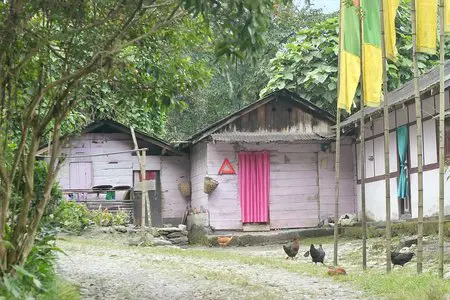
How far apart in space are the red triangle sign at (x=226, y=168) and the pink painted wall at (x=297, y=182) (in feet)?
0.33

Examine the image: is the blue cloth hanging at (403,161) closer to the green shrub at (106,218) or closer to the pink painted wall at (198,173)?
the pink painted wall at (198,173)

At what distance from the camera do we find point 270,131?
67.3 ft

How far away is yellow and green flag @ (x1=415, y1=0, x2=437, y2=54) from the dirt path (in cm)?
376

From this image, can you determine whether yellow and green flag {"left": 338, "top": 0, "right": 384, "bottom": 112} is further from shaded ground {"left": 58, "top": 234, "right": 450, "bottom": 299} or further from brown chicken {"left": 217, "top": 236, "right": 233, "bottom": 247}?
brown chicken {"left": 217, "top": 236, "right": 233, "bottom": 247}

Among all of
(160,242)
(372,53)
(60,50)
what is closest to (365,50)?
(372,53)

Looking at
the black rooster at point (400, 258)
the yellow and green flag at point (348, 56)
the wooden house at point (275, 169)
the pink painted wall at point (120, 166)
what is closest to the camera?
the black rooster at point (400, 258)

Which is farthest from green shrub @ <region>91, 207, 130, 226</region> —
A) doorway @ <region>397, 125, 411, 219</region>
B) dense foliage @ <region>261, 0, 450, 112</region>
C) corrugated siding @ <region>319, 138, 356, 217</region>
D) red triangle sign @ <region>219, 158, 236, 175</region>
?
dense foliage @ <region>261, 0, 450, 112</region>

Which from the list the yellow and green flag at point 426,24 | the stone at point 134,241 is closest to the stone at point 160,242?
the stone at point 134,241

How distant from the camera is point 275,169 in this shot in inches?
818

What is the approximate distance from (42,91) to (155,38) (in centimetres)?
242

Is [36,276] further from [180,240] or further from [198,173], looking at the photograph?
[198,173]

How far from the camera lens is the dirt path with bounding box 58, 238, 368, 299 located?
8.73 metres

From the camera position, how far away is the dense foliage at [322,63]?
23.9 metres

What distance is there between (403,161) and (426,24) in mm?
7430
